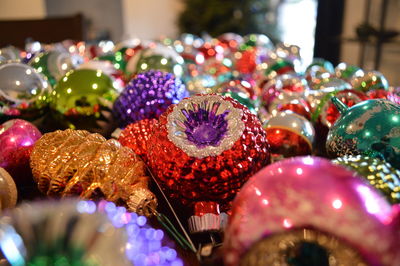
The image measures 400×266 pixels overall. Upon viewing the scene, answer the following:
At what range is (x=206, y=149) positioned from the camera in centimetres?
44

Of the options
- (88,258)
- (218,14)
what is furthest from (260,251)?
(218,14)

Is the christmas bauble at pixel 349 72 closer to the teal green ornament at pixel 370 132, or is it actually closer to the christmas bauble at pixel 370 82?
the christmas bauble at pixel 370 82

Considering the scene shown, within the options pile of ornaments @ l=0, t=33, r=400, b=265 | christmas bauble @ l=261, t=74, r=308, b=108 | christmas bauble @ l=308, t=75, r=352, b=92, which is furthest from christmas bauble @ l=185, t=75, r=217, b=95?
christmas bauble @ l=308, t=75, r=352, b=92

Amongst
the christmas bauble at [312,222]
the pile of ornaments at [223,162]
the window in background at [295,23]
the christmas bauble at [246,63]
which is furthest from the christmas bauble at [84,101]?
the window in background at [295,23]

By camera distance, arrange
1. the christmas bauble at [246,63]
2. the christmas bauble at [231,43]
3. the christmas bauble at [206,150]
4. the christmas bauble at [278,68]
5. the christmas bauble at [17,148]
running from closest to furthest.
A: 1. the christmas bauble at [206,150]
2. the christmas bauble at [17,148]
3. the christmas bauble at [278,68]
4. the christmas bauble at [246,63]
5. the christmas bauble at [231,43]

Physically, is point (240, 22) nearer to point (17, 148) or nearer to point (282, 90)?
point (282, 90)

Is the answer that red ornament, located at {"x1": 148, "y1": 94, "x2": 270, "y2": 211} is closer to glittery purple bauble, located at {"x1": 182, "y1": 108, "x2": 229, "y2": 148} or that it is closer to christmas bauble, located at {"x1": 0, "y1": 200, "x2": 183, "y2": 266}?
glittery purple bauble, located at {"x1": 182, "y1": 108, "x2": 229, "y2": 148}

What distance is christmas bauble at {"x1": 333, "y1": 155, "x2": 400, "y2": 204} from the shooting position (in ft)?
1.12

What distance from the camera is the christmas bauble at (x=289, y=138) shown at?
0.57 m

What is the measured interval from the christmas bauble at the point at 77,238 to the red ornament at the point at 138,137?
215mm

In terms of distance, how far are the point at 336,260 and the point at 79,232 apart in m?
0.20

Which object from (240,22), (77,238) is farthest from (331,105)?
(240,22)

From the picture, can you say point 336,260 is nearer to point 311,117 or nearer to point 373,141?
point 373,141

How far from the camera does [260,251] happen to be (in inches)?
11.5
